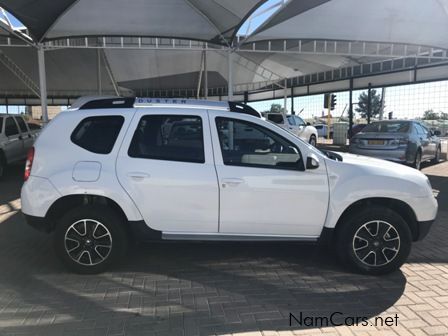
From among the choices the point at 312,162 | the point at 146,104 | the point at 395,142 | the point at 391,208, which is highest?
the point at 146,104

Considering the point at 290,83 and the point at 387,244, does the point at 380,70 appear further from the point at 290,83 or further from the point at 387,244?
the point at 387,244

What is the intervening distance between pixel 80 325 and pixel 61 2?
10881 millimetres

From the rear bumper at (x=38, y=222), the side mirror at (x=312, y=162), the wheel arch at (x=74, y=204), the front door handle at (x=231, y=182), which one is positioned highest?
the side mirror at (x=312, y=162)

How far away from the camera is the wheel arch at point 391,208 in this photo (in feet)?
15.0

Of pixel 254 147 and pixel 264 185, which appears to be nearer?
pixel 264 185

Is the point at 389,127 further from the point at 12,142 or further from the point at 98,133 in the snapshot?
the point at 12,142

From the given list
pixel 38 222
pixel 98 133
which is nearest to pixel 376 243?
pixel 98 133

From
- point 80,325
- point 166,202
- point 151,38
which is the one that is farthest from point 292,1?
point 80,325

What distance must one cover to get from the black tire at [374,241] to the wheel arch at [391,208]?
0.19 ft

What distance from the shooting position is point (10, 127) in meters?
11.6

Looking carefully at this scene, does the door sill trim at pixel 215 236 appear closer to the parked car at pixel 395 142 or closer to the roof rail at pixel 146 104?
the roof rail at pixel 146 104

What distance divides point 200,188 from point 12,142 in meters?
9.00

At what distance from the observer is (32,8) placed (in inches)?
457

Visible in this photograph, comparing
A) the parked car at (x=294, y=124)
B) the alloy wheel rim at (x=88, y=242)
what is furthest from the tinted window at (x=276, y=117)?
the alloy wheel rim at (x=88, y=242)
